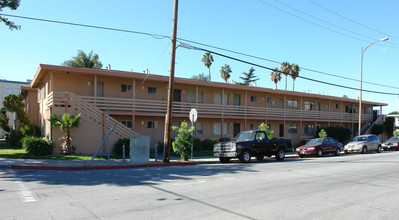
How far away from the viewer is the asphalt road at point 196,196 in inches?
255

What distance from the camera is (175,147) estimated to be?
17391 mm

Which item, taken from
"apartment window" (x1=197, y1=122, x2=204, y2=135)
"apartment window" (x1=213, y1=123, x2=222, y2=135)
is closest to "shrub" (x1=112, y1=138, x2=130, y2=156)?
"apartment window" (x1=197, y1=122, x2=204, y2=135)

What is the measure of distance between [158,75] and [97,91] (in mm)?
4553

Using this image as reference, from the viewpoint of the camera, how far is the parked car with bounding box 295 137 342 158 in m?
22.7

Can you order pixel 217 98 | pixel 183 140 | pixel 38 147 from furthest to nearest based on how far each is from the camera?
pixel 217 98
pixel 38 147
pixel 183 140

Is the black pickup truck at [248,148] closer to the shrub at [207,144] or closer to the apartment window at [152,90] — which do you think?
the shrub at [207,144]

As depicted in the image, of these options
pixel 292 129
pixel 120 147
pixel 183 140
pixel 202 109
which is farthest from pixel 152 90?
pixel 292 129

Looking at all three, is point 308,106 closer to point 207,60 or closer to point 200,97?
point 200,97

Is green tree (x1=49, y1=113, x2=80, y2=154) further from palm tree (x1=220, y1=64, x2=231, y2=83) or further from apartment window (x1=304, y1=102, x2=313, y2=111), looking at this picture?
palm tree (x1=220, y1=64, x2=231, y2=83)

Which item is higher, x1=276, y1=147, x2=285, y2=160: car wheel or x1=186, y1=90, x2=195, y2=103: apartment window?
x1=186, y1=90, x2=195, y2=103: apartment window

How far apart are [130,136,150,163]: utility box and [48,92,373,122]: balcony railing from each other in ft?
19.4

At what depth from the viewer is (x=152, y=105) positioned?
23703 mm

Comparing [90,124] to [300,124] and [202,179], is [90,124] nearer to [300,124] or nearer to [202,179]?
[202,179]

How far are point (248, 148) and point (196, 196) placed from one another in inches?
Result: 395
